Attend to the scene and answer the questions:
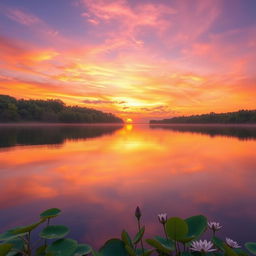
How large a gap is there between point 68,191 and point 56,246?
2916mm

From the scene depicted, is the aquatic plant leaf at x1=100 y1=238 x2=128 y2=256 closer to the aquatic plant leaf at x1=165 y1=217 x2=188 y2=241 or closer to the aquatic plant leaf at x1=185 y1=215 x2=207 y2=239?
the aquatic plant leaf at x1=165 y1=217 x2=188 y2=241

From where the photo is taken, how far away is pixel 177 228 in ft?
6.77

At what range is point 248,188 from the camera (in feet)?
18.2

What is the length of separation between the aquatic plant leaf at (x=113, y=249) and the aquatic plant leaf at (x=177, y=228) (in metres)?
0.64

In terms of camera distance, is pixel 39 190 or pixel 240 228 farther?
pixel 39 190

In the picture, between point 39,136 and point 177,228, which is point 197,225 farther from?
point 39,136

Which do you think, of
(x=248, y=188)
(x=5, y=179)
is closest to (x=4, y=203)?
(x=5, y=179)

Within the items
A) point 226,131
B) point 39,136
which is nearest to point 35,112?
point 39,136

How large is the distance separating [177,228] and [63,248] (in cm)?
141

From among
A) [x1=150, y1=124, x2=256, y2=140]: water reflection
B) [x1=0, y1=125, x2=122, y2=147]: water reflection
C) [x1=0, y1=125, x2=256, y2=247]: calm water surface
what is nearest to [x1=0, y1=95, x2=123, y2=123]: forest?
[x1=0, y1=125, x2=122, y2=147]: water reflection

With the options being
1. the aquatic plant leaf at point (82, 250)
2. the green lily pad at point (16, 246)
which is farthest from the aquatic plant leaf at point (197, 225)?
the green lily pad at point (16, 246)

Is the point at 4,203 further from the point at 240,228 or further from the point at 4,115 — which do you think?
the point at 4,115

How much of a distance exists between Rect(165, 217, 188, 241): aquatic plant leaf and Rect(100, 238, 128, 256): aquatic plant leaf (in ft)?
2.09

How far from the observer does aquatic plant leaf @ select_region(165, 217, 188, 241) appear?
79.7 inches
